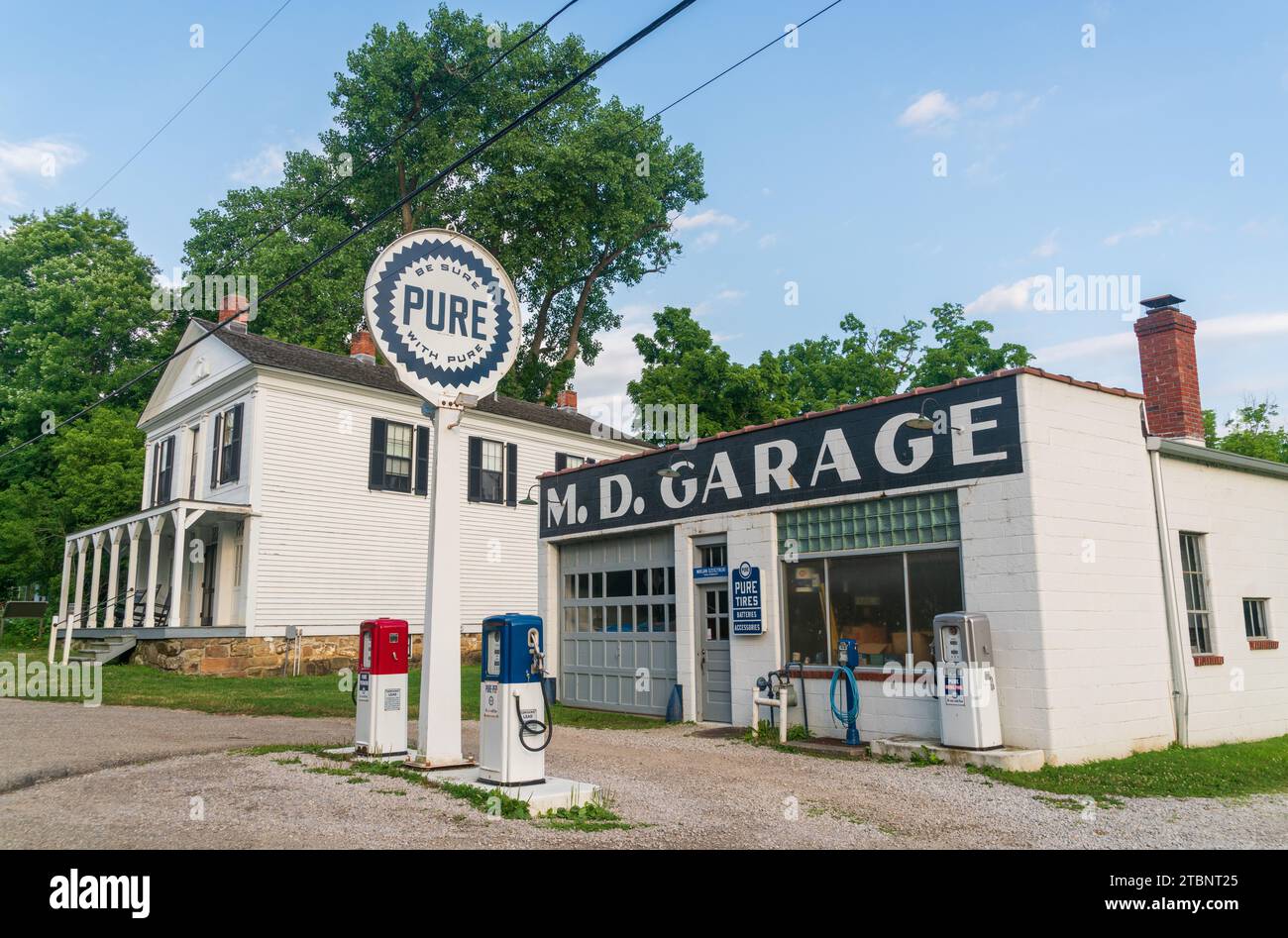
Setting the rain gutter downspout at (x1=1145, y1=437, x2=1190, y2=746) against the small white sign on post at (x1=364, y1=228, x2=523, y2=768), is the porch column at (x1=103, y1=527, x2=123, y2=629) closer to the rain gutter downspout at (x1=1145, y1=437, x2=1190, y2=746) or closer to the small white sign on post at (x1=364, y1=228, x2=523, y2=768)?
the small white sign on post at (x1=364, y1=228, x2=523, y2=768)

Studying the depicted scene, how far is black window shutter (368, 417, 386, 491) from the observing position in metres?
25.3

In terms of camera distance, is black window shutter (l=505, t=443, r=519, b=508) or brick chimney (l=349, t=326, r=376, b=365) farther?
brick chimney (l=349, t=326, r=376, b=365)

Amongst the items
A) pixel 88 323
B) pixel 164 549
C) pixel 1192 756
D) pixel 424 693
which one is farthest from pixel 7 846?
pixel 88 323

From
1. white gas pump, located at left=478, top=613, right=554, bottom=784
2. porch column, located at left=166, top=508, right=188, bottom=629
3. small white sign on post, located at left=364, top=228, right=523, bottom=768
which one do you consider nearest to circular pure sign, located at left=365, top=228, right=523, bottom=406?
small white sign on post, located at left=364, top=228, right=523, bottom=768

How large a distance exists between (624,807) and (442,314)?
5.44 metres

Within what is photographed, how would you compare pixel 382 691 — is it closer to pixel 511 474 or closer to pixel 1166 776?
pixel 1166 776

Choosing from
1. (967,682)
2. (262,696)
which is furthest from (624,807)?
(262,696)

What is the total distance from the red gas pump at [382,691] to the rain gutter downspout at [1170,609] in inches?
349

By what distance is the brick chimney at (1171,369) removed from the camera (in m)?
13.1

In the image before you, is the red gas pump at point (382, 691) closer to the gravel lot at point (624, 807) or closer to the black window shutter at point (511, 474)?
the gravel lot at point (624, 807)

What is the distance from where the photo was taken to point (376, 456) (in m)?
25.5

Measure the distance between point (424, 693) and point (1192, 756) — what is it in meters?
8.28

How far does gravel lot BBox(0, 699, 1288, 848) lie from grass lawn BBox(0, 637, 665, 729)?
3749mm

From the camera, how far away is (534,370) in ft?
139
